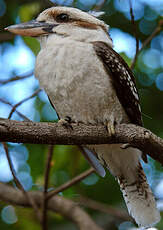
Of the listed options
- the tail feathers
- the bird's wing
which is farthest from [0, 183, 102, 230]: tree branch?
the bird's wing

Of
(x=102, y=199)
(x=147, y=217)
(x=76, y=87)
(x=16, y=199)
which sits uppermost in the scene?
(x=76, y=87)

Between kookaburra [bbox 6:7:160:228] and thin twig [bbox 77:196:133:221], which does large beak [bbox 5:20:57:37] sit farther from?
thin twig [bbox 77:196:133:221]

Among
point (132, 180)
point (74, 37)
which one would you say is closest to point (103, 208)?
point (132, 180)

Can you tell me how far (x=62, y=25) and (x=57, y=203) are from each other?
1.65 metres

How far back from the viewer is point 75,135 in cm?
250

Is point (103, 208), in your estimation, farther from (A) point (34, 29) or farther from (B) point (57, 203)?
(A) point (34, 29)

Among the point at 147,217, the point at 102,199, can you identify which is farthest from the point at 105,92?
the point at 102,199

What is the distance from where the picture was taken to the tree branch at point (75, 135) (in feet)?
7.66

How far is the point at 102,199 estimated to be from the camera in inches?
176

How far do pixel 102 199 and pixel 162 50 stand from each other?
1.64 meters

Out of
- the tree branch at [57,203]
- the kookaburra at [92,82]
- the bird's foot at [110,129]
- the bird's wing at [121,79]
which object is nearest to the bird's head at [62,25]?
the kookaburra at [92,82]

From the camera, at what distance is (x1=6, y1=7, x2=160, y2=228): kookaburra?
289cm

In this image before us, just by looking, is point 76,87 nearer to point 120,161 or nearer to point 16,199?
point 120,161

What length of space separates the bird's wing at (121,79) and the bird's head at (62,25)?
0.72ft
